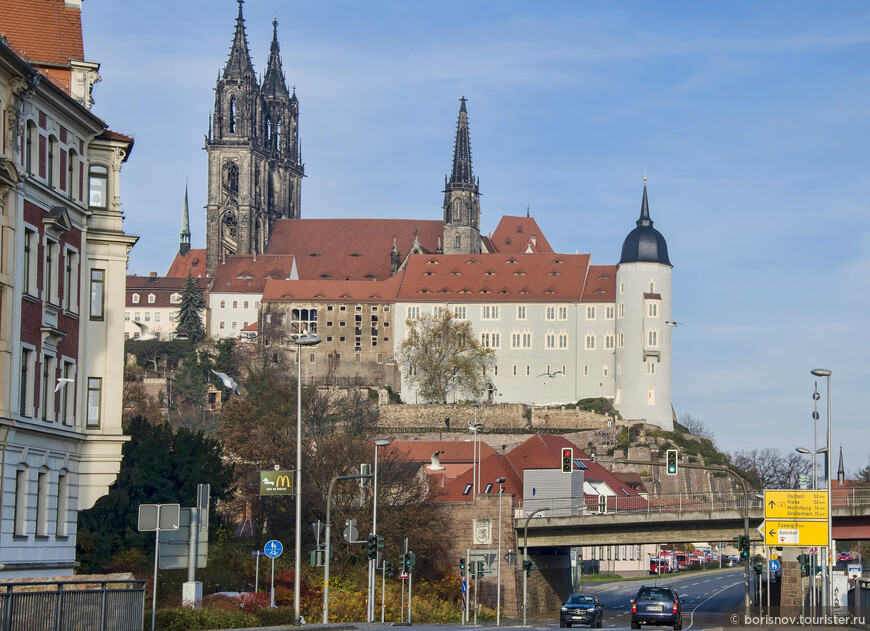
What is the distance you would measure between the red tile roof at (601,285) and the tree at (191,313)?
150 ft

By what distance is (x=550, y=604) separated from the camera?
7544 cm

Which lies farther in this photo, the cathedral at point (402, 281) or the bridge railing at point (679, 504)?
the cathedral at point (402, 281)

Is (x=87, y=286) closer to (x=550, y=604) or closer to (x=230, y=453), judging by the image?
(x=550, y=604)

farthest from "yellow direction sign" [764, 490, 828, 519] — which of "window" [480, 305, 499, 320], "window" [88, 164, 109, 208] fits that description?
"window" [480, 305, 499, 320]

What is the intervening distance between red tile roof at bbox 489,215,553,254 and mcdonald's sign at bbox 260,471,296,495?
481ft

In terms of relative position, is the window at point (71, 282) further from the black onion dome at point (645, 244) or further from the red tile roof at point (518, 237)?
the red tile roof at point (518, 237)

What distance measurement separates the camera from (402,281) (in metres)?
167

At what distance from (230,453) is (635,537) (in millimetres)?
30102

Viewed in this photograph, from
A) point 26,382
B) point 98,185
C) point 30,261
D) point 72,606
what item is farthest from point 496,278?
point 72,606

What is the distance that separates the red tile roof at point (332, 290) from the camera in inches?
6501

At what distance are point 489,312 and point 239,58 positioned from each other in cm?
4811

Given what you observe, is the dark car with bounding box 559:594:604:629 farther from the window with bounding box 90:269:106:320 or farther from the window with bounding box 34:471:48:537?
the window with bounding box 34:471:48:537

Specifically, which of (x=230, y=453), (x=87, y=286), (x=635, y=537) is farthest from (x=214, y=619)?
(x=230, y=453)

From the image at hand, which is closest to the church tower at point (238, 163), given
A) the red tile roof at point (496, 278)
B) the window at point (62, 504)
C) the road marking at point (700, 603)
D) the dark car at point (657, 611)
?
the red tile roof at point (496, 278)
